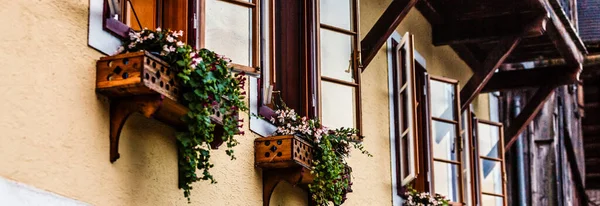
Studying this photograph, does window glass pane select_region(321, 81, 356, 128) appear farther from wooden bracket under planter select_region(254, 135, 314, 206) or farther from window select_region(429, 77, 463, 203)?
window select_region(429, 77, 463, 203)

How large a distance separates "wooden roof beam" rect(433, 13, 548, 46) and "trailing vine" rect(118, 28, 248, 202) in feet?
18.8

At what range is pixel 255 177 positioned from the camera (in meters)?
8.38

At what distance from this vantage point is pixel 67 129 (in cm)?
627

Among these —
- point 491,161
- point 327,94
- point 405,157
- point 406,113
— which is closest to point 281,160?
point 327,94

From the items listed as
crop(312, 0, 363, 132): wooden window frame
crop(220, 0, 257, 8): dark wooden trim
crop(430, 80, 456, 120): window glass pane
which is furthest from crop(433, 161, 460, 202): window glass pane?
crop(220, 0, 257, 8): dark wooden trim

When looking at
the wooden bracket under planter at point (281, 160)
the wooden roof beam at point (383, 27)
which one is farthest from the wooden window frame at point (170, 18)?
the wooden roof beam at point (383, 27)

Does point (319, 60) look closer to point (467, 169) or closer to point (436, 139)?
point (436, 139)

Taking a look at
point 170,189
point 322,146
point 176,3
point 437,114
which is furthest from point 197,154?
point 437,114

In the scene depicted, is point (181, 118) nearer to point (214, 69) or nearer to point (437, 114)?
point (214, 69)

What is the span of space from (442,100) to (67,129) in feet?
21.6

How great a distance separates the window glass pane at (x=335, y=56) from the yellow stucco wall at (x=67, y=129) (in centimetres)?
172

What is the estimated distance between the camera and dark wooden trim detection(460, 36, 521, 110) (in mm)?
12773

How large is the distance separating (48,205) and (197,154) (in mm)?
1530

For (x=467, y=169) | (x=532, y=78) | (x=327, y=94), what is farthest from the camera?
(x=532, y=78)
